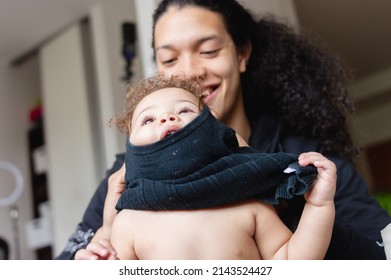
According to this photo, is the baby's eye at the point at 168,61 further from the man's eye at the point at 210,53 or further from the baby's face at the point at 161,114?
the baby's face at the point at 161,114

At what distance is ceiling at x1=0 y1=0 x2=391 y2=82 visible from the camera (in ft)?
7.84

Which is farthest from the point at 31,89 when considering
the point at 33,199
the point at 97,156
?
the point at 97,156

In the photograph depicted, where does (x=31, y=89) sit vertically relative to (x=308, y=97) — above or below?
above

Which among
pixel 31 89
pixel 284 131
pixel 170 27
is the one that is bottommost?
pixel 284 131

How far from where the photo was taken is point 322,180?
55 cm

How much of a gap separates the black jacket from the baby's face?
11.0 inches

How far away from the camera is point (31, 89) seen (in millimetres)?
3150

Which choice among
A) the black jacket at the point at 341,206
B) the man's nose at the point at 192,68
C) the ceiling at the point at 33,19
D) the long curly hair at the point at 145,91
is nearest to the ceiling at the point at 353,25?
the ceiling at the point at 33,19

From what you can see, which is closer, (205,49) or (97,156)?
(205,49)

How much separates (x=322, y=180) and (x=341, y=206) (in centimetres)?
36

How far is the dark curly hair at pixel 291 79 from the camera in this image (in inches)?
40.1
